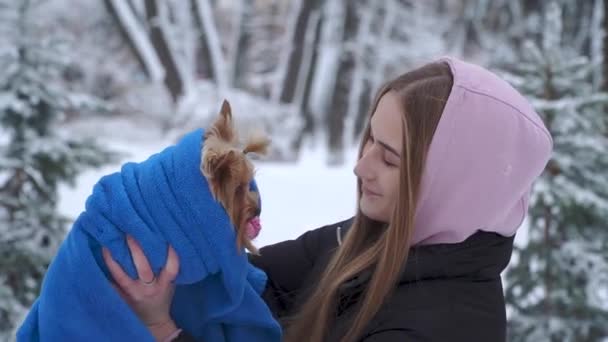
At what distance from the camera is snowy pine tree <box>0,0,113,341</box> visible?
10.8ft

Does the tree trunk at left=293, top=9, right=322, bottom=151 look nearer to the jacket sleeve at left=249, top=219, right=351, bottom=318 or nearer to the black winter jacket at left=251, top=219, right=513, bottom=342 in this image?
the jacket sleeve at left=249, top=219, right=351, bottom=318

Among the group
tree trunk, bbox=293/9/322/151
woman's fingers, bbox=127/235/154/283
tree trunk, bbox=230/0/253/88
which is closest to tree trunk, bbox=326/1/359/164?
tree trunk, bbox=293/9/322/151

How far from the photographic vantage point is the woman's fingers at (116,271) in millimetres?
1179

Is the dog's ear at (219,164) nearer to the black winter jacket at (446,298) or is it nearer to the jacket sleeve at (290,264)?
the black winter jacket at (446,298)

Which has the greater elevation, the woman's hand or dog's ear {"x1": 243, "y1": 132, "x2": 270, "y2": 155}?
dog's ear {"x1": 243, "y1": 132, "x2": 270, "y2": 155}

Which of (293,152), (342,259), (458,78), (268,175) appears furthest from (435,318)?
(293,152)

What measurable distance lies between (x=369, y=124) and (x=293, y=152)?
1053 centimetres

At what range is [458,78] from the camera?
1338mm

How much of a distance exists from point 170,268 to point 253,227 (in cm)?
17

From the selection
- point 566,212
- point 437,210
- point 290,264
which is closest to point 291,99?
point 566,212

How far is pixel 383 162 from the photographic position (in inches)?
54.5

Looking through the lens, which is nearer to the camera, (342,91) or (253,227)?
(253,227)

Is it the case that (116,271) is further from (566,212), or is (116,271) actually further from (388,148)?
(566,212)

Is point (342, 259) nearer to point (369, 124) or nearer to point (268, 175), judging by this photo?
point (369, 124)
